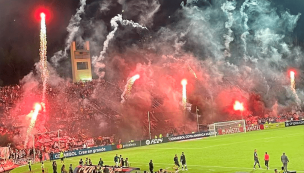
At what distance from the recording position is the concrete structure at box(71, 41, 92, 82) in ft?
277

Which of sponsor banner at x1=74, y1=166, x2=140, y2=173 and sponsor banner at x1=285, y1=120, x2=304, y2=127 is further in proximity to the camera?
sponsor banner at x1=285, y1=120, x2=304, y2=127

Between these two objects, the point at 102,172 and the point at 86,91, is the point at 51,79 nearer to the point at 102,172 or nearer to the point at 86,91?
the point at 86,91

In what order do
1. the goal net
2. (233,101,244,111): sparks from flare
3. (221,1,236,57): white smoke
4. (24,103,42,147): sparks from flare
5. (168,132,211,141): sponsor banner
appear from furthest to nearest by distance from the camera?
(221,1,236,57): white smoke, (233,101,244,111): sparks from flare, the goal net, (168,132,211,141): sponsor banner, (24,103,42,147): sparks from flare

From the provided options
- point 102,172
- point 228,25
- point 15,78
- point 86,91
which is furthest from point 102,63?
point 102,172

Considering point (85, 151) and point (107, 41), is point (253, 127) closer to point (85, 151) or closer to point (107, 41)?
point (85, 151)

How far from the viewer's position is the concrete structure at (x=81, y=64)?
277 feet

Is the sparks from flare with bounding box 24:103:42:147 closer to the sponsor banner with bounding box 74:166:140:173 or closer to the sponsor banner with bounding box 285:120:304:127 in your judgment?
the sponsor banner with bounding box 74:166:140:173

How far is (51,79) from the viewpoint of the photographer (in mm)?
78250

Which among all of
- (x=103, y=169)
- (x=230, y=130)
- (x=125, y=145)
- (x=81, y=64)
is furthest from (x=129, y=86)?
(x=103, y=169)

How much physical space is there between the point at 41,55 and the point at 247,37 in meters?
67.2

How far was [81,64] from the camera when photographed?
85.6 meters

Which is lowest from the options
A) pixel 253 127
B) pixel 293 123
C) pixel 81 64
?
pixel 253 127

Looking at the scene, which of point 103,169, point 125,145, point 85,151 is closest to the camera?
point 103,169

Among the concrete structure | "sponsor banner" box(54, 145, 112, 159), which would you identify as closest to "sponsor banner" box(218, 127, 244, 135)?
"sponsor banner" box(54, 145, 112, 159)
